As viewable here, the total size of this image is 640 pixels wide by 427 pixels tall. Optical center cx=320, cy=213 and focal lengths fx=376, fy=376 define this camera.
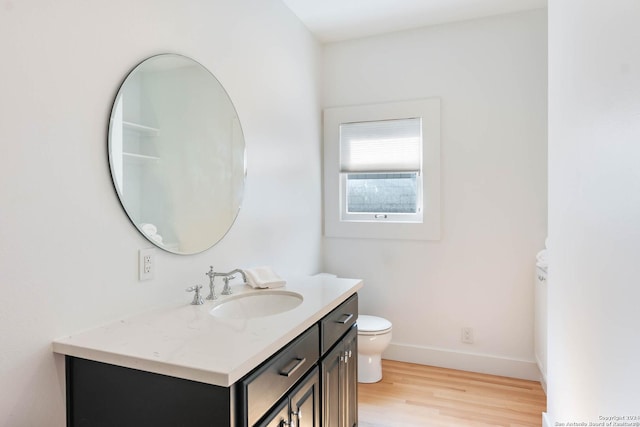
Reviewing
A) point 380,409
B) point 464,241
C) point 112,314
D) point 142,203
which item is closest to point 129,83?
point 142,203

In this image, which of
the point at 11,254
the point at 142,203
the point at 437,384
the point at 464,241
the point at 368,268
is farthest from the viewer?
the point at 368,268

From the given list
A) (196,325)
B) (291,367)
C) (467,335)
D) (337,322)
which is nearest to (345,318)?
(337,322)

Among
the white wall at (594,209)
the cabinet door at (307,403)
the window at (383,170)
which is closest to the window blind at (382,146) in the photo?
the window at (383,170)

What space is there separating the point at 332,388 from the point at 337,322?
270mm

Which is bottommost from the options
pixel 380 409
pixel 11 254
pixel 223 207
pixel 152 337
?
pixel 380 409

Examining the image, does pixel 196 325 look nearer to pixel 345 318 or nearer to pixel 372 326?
pixel 345 318

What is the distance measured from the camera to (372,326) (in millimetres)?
2586

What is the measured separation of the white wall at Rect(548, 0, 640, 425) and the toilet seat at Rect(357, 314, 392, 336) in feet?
3.23

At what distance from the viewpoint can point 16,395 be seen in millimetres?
1023

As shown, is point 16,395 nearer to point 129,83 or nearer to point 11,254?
point 11,254

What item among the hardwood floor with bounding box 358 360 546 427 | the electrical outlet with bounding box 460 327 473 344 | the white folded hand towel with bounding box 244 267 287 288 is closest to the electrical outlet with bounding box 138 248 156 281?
the white folded hand towel with bounding box 244 267 287 288

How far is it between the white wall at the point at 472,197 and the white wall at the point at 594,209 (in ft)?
2.73

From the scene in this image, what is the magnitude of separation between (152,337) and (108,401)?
197 mm

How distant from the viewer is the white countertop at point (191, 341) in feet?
3.18
